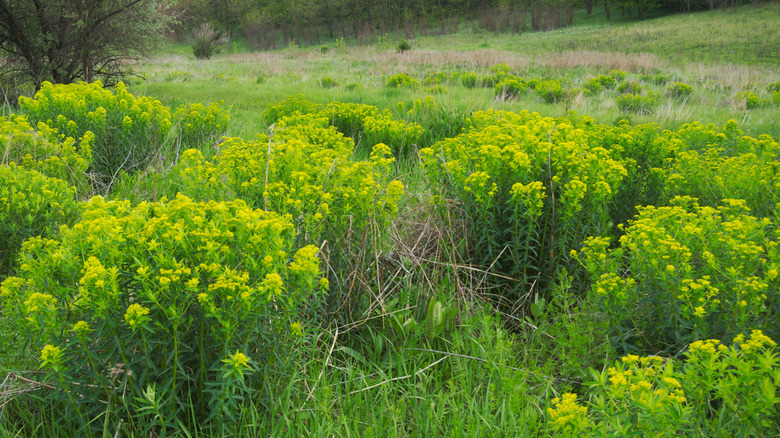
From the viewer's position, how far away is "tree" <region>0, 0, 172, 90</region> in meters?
8.88

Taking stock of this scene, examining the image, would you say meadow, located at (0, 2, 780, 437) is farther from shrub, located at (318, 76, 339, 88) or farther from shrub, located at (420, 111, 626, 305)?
shrub, located at (318, 76, 339, 88)

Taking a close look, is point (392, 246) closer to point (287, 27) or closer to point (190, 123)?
point (190, 123)

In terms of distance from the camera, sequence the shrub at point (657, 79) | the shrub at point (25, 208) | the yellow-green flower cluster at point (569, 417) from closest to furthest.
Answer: the yellow-green flower cluster at point (569, 417) < the shrub at point (25, 208) < the shrub at point (657, 79)

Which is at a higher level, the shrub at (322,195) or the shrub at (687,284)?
the shrub at (322,195)

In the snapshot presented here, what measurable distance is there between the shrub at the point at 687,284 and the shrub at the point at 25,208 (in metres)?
3.48

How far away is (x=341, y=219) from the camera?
2750mm

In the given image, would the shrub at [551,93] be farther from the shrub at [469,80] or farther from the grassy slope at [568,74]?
the shrub at [469,80]

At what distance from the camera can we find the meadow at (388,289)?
1729 mm

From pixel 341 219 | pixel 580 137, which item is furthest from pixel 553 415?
pixel 580 137

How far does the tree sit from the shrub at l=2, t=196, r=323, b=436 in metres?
8.96

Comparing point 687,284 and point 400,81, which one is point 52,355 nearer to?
point 687,284

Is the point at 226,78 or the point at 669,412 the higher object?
the point at 226,78

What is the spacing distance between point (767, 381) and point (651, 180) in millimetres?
2609

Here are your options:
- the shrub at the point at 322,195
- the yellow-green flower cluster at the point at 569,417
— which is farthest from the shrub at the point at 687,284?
the shrub at the point at 322,195
